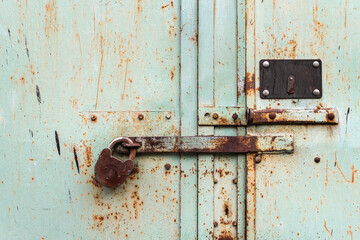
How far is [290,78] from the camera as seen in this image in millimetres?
994

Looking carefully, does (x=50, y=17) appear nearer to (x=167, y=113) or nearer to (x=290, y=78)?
(x=167, y=113)

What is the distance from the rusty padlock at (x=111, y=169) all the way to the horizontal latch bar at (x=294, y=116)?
39cm

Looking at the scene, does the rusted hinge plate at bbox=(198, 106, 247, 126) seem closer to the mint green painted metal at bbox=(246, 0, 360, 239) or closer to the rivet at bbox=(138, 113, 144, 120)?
the mint green painted metal at bbox=(246, 0, 360, 239)

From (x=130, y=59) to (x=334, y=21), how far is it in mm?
636

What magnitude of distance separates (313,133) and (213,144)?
0.31 meters

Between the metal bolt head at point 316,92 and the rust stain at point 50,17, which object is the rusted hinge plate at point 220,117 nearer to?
the metal bolt head at point 316,92

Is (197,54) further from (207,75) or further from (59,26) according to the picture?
(59,26)

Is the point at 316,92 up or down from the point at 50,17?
down

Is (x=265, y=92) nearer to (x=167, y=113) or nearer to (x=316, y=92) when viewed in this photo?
(x=316, y=92)

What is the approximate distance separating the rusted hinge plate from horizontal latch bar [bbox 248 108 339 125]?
0.09 feet

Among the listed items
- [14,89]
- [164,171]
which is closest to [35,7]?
[14,89]

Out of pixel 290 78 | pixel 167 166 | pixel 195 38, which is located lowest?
pixel 167 166

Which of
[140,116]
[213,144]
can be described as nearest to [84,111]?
[140,116]

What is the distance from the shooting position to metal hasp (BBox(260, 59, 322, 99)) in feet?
3.26
